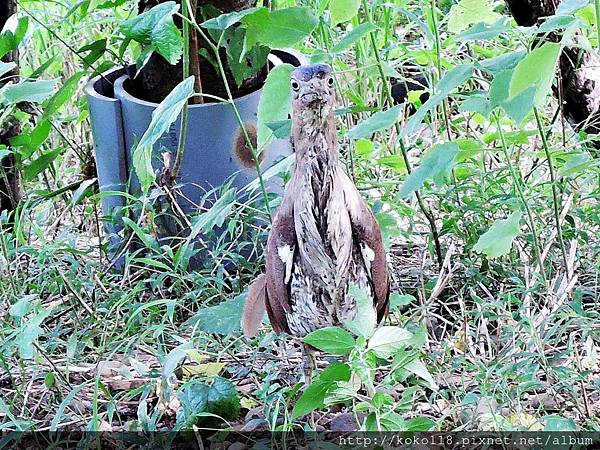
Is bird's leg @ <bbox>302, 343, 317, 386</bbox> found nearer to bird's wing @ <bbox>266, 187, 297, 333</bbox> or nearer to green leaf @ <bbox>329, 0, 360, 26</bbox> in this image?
bird's wing @ <bbox>266, 187, 297, 333</bbox>

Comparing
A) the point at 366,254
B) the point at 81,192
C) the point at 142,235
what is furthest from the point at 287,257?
the point at 81,192

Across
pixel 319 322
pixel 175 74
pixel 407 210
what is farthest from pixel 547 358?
pixel 175 74

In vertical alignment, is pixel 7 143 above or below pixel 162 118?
below

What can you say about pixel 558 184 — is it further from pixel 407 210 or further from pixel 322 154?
pixel 322 154

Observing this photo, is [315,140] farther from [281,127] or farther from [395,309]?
[395,309]

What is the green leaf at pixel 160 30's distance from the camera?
76.6 inches

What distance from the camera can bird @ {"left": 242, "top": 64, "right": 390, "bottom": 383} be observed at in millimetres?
1708

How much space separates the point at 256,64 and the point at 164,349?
2.54 ft

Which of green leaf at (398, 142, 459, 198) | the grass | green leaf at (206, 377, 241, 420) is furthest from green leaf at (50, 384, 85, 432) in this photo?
green leaf at (398, 142, 459, 198)

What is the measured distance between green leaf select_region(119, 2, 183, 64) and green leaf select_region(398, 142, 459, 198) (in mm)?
593

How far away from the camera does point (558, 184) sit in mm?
2264

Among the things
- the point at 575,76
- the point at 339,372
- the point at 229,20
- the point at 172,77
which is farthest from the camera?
the point at 172,77

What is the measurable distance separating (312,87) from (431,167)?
290 millimetres

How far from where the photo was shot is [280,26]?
6.08 ft
